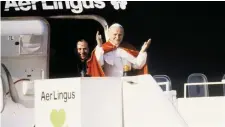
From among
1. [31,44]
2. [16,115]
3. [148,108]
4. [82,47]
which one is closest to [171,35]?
[82,47]

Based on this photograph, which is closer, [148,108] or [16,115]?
[148,108]

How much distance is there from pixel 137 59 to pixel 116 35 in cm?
33

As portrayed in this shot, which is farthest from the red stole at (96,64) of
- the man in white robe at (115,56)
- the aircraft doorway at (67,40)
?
the aircraft doorway at (67,40)

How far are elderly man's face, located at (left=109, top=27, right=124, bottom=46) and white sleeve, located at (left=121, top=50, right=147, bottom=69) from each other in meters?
0.12

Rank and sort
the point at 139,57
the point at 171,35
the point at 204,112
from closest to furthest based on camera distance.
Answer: the point at 204,112 < the point at 171,35 < the point at 139,57

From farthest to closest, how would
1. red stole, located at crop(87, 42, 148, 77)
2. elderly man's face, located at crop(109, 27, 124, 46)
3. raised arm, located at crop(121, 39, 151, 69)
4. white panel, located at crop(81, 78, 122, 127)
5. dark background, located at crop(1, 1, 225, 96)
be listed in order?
red stole, located at crop(87, 42, 148, 77) → elderly man's face, located at crop(109, 27, 124, 46) → raised arm, located at crop(121, 39, 151, 69) → dark background, located at crop(1, 1, 225, 96) → white panel, located at crop(81, 78, 122, 127)

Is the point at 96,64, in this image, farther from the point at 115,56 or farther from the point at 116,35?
the point at 116,35

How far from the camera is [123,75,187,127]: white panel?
198cm

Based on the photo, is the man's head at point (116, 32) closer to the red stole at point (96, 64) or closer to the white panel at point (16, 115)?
the red stole at point (96, 64)

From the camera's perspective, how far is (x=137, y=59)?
14.1 feet

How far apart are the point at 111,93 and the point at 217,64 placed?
224 cm

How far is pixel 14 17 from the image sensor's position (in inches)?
178

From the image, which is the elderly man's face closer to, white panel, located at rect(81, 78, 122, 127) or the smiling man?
the smiling man

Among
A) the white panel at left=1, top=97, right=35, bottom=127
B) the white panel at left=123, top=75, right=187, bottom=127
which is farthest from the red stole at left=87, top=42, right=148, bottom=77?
the white panel at left=123, top=75, right=187, bottom=127
